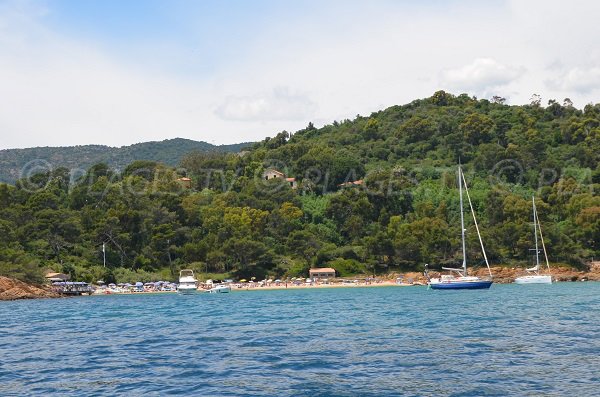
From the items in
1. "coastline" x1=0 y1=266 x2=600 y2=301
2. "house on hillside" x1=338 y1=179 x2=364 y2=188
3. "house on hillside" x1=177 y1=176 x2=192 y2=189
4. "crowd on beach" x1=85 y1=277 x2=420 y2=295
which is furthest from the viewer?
"house on hillside" x1=177 y1=176 x2=192 y2=189

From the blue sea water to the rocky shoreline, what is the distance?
3784cm

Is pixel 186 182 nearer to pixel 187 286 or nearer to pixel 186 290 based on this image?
pixel 187 286

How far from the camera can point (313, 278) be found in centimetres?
8994

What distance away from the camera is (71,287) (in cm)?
8012

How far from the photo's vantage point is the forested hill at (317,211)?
90875 millimetres

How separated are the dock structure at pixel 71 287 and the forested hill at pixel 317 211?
9.33 ft

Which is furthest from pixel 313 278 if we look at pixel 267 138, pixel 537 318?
pixel 267 138

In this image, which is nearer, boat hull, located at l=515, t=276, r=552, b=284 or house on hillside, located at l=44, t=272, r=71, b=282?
house on hillside, located at l=44, t=272, r=71, b=282

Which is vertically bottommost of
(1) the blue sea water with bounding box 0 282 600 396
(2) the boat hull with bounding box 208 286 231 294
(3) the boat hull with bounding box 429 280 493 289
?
(2) the boat hull with bounding box 208 286 231 294

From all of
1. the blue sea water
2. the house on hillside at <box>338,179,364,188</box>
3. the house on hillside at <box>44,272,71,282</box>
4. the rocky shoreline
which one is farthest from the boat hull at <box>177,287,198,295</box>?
the blue sea water

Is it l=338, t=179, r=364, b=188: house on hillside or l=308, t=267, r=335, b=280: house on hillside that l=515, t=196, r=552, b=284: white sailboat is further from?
l=338, t=179, r=364, b=188: house on hillside

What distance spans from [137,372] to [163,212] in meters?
78.5

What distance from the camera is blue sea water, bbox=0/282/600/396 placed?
17172 mm

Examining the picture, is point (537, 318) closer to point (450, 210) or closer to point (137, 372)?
point (137, 372)
